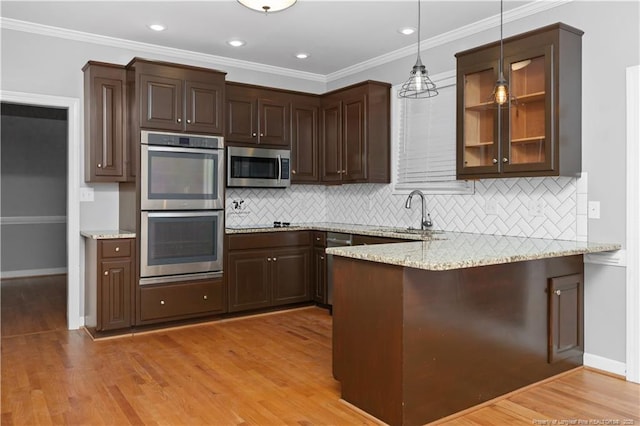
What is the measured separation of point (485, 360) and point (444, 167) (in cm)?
222

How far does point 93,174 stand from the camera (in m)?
4.45

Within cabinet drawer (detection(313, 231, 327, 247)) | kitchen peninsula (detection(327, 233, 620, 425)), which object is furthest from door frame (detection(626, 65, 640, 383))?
cabinet drawer (detection(313, 231, 327, 247))

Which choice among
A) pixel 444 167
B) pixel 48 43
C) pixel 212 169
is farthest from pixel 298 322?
pixel 48 43

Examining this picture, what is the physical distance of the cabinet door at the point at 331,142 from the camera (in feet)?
18.0

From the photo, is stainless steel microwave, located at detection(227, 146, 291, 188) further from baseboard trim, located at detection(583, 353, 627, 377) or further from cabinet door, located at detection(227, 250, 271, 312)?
baseboard trim, located at detection(583, 353, 627, 377)

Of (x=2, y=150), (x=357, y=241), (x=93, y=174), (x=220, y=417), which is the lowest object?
(x=220, y=417)

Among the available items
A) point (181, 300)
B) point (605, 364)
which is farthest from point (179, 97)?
point (605, 364)

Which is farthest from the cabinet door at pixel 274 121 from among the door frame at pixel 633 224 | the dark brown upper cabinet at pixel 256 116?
the door frame at pixel 633 224

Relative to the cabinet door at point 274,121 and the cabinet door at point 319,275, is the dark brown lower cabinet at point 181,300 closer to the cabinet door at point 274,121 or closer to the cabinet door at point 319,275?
the cabinet door at point 319,275

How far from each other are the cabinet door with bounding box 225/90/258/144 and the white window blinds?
1.54 m

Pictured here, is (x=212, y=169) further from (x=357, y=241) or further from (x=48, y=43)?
(x=48, y=43)

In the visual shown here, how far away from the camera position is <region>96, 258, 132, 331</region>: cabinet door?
419 centimetres

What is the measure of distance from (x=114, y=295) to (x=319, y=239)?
2092mm

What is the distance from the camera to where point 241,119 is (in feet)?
17.1
